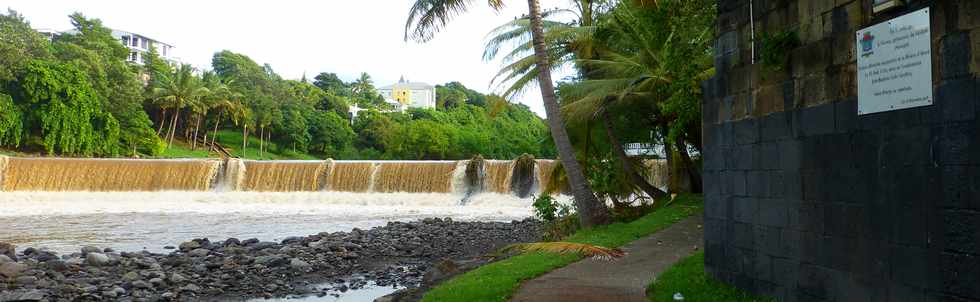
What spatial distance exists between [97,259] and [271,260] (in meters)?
2.98

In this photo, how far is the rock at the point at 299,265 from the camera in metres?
12.5

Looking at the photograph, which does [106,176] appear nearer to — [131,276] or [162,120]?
[131,276]

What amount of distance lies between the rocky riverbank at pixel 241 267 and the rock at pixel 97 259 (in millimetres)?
22

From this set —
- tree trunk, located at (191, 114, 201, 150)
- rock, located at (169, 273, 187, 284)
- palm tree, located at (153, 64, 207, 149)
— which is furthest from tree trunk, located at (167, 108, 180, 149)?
rock, located at (169, 273, 187, 284)

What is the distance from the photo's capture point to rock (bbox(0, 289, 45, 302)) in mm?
9224

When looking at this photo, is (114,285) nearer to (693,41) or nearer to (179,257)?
(179,257)

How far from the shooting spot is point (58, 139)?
44625 mm

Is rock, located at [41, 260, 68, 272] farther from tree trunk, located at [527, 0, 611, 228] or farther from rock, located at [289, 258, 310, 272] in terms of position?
tree trunk, located at [527, 0, 611, 228]

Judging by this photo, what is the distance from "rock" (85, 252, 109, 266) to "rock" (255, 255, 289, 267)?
254 centimetres

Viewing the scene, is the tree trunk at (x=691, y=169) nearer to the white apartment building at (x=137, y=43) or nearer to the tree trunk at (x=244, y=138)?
the tree trunk at (x=244, y=138)

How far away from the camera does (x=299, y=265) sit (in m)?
12.6

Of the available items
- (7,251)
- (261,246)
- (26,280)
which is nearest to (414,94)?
(261,246)

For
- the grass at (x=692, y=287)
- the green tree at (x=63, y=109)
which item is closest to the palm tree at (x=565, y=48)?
the grass at (x=692, y=287)

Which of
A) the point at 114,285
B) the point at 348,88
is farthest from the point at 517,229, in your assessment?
the point at 348,88
